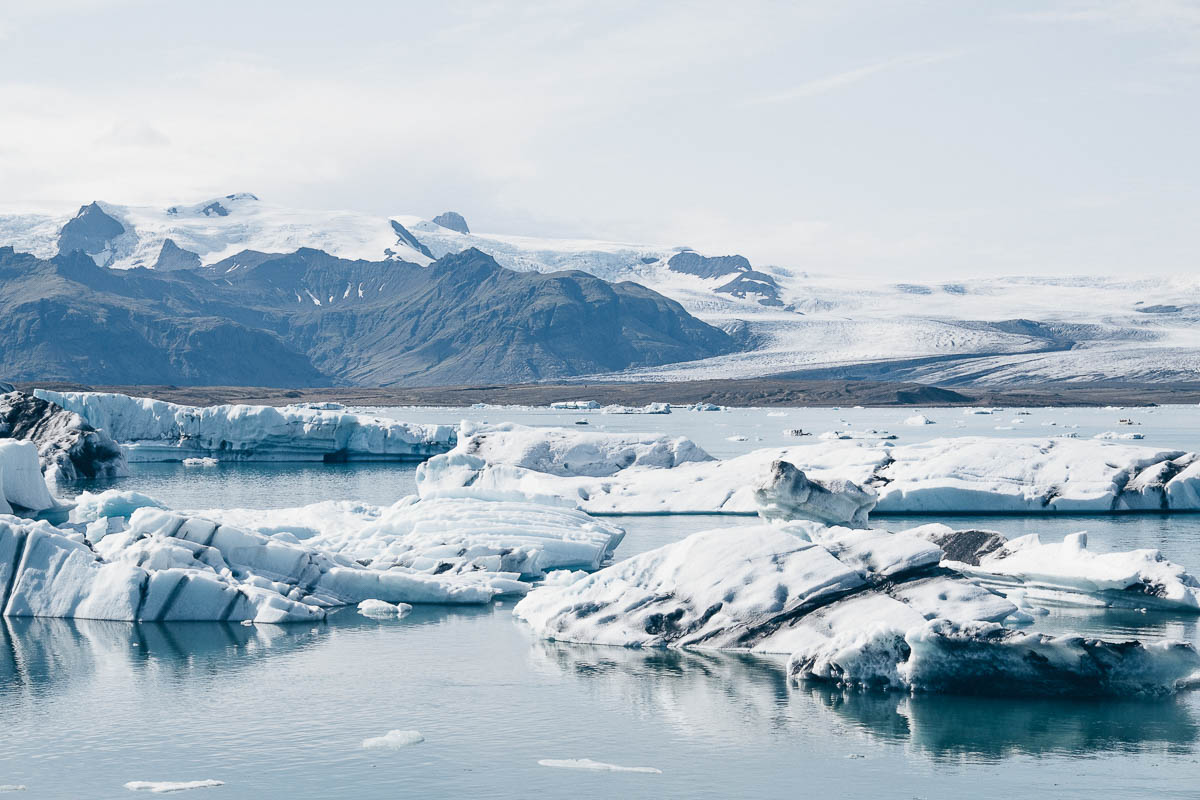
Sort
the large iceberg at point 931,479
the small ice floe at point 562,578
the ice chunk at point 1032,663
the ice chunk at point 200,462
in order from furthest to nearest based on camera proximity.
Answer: the ice chunk at point 200,462, the large iceberg at point 931,479, the small ice floe at point 562,578, the ice chunk at point 1032,663

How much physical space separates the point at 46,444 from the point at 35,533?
2633cm

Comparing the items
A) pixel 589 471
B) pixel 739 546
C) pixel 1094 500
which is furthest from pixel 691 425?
pixel 739 546

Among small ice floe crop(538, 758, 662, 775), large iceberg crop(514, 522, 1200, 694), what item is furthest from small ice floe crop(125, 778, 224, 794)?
large iceberg crop(514, 522, 1200, 694)

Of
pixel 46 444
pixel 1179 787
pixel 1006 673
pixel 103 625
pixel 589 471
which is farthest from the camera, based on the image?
pixel 46 444

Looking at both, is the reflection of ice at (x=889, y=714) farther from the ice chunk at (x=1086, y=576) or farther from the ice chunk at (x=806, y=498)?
the ice chunk at (x=806, y=498)

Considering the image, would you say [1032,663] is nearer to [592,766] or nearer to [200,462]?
[592,766]

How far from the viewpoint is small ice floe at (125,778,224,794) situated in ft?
36.5

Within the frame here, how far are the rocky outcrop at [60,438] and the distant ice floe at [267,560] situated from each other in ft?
63.7

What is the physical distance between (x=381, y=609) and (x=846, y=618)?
7.28 meters

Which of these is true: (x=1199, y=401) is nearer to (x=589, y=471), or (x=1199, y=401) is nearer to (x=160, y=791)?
(x=589, y=471)

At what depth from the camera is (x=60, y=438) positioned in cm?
4262

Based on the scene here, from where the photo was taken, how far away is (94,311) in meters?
193

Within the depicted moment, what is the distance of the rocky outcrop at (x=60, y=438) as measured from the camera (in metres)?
41.7

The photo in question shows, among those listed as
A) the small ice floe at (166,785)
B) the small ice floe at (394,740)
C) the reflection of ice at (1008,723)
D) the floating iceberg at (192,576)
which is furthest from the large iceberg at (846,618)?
the small ice floe at (166,785)
